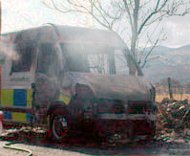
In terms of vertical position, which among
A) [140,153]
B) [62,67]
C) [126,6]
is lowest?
[140,153]

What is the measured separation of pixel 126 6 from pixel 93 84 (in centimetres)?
1014

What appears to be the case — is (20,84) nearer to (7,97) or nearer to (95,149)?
(7,97)

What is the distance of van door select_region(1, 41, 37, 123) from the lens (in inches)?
540

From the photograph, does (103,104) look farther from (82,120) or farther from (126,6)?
(126,6)

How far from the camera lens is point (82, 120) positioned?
11.9 meters

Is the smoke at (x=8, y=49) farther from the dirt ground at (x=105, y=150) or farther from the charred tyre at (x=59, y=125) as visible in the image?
the dirt ground at (x=105, y=150)

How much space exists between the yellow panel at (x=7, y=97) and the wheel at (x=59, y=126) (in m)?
1.99

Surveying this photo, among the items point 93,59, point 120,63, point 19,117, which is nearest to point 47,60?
point 93,59

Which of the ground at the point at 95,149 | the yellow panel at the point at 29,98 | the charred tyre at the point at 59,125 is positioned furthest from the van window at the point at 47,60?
the ground at the point at 95,149

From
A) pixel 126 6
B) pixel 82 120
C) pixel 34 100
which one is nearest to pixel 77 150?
pixel 82 120

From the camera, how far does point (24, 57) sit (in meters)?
14.2

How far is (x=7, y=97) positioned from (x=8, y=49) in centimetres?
143

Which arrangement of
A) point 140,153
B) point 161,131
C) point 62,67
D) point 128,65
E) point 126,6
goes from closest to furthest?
1. point 140,153
2. point 62,67
3. point 128,65
4. point 161,131
5. point 126,6

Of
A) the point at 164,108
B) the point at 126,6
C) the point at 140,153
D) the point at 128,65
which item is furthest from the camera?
the point at 126,6
